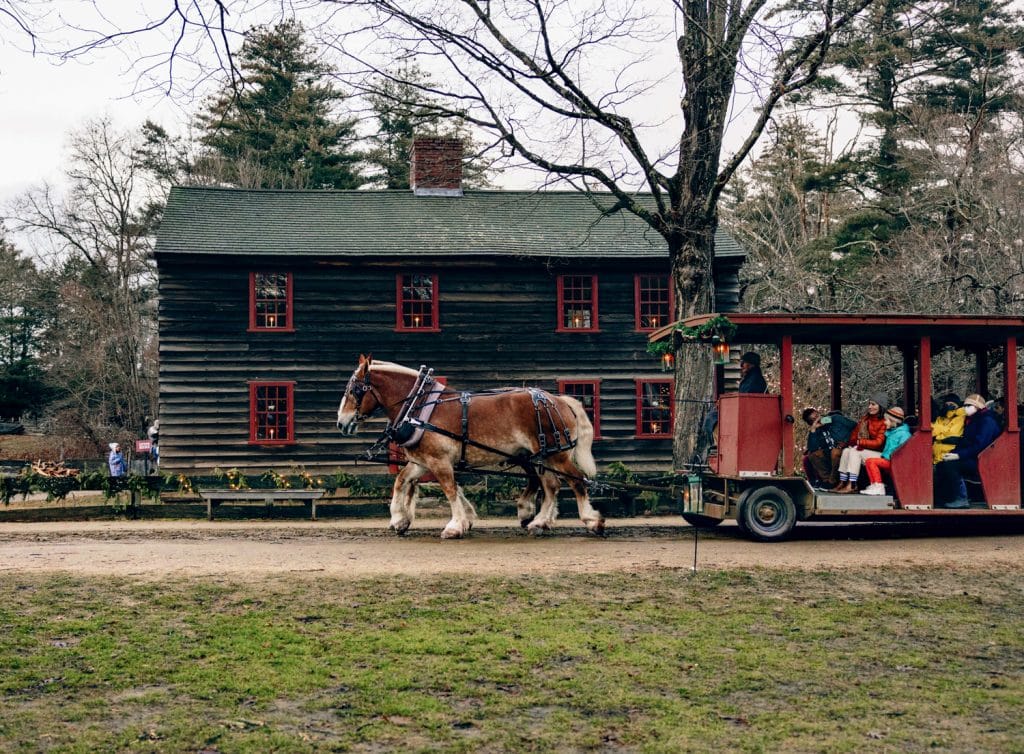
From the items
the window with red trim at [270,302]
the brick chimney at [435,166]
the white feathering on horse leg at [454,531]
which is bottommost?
the white feathering on horse leg at [454,531]

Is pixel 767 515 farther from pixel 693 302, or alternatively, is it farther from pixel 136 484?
pixel 136 484

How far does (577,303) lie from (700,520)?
11.2 m

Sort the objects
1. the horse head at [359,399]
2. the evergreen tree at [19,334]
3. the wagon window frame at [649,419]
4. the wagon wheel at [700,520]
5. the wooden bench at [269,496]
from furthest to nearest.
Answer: the evergreen tree at [19,334], the wagon window frame at [649,419], the wooden bench at [269,496], the wagon wheel at [700,520], the horse head at [359,399]

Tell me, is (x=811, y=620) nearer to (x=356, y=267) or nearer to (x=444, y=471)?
(x=444, y=471)

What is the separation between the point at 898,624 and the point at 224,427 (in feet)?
62.8

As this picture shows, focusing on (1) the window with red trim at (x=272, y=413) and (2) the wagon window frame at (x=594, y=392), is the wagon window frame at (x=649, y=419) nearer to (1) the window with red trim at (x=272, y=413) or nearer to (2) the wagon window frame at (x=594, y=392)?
(2) the wagon window frame at (x=594, y=392)

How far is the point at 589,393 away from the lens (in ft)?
86.5

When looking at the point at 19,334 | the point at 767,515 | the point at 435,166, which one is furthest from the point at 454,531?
the point at 19,334

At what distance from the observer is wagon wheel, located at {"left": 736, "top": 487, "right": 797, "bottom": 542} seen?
1418cm

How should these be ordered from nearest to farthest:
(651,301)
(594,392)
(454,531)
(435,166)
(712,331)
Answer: (712,331)
(454,531)
(594,392)
(651,301)
(435,166)

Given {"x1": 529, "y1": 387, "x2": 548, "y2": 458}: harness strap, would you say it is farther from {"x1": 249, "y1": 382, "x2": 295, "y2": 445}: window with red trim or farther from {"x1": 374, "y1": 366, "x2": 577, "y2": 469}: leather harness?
{"x1": 249, "y1": 382, "x2": 295, "y2": 445}: window with red trim

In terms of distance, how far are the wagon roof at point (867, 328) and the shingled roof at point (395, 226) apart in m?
10.1

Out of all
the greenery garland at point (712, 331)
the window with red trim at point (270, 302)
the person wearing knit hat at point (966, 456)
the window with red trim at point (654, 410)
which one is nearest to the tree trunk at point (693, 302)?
the greenery garland at point (712, 331)

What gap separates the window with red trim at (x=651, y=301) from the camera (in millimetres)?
26312
